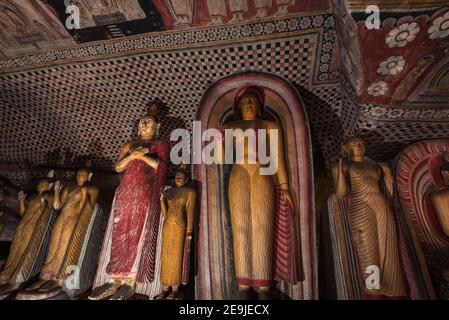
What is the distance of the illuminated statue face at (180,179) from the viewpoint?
3.91 meters

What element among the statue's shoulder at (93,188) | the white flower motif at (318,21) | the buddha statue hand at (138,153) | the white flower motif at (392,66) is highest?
the white flower motif at (318,21)

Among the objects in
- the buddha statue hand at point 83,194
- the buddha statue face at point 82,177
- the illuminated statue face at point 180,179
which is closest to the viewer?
the illuminated statue face at point 180,179

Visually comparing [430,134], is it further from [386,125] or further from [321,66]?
[321,66]

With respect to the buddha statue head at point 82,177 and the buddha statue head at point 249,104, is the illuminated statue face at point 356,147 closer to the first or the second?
the buddha statue head at point 249,104

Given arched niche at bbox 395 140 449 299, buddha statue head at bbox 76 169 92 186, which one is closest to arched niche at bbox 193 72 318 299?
arched niche at bbox 395 140 449 299

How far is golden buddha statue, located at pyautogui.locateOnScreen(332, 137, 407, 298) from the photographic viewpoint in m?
2.91

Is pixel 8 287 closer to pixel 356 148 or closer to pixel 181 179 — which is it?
pixel 181 179

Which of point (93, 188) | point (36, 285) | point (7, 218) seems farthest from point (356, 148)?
point (7, 218)

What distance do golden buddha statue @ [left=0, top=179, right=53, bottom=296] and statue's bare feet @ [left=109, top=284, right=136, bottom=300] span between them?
1707 millimetres

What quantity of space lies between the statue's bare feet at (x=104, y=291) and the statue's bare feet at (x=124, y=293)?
7 centimetres

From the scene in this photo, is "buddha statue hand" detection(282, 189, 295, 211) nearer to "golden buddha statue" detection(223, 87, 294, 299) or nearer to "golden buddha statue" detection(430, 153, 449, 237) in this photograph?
"golden buddha statue" detection(223, 87, 294, 299)

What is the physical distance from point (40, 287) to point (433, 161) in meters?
5.37

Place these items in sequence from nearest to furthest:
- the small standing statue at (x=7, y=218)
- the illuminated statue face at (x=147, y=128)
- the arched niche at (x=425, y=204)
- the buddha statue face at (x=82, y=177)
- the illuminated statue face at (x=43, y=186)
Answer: the arched niche at (x=425, y=204) < the illuminated statue face at (x=147, y=128) < the buddha statue face at (x=82, y=177) < the illuminated statue face at (x=43, y=186) < the small standing statue at (x=7, y=218)

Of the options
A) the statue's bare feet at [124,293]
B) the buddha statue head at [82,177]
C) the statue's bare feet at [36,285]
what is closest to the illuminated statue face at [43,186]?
the buddha statue head at [82,177]
